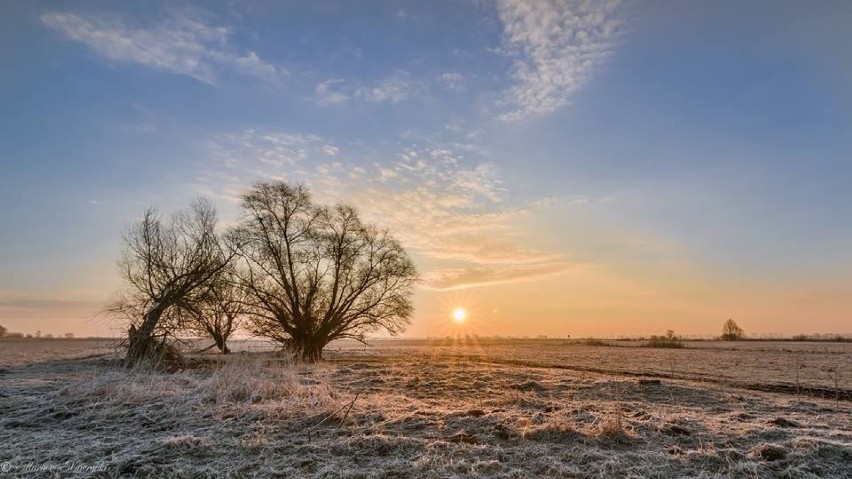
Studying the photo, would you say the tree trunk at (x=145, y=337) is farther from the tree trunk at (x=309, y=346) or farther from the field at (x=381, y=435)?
the tree trunk at (x=309, y=346)

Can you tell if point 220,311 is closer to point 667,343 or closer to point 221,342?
point 221,342

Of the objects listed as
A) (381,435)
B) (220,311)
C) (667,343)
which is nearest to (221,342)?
(220,311)

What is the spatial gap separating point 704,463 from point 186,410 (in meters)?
8.27

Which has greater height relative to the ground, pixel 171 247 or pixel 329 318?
pixel 171 247

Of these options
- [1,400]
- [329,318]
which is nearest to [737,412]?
[1,400]

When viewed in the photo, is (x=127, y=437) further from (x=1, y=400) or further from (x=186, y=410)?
(x=1, y=400)

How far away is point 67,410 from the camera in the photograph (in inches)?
351

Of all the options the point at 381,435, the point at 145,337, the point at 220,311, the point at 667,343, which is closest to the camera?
the point at 381,435

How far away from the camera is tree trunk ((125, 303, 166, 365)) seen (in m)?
21.0

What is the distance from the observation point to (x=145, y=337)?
2164 cm

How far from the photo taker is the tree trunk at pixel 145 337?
2104cm

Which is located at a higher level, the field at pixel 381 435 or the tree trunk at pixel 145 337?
the tree trunk at pixel 145 337

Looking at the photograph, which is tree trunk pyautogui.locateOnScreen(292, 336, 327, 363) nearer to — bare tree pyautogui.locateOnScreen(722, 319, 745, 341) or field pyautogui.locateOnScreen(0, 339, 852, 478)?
field pyautogui.locateOnScreen(0, 339, 852, 478)

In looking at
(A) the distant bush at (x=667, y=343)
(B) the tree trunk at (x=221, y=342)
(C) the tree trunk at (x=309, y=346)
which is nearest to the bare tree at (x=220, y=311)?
(B) the tree trunk at (x=221, y=342)
